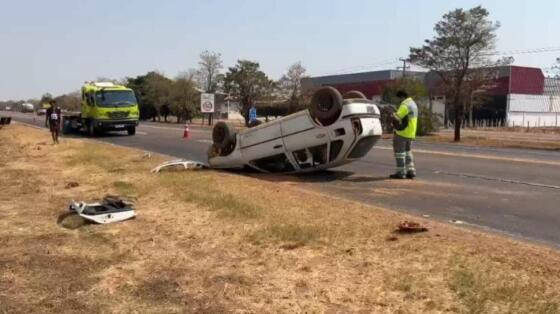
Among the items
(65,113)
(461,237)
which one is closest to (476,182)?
(461,237)

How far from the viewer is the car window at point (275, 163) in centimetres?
1283

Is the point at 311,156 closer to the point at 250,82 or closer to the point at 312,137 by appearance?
the point at 312,137

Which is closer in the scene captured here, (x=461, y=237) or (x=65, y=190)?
(x=461, y=237)

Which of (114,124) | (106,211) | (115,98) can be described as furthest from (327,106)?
(115,98)

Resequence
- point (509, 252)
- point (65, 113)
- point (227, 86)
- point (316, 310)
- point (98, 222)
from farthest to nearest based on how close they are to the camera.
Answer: point (227, 86)
point (65, 113)
point (98, 222)
point (509, 252)
point (316, 310)

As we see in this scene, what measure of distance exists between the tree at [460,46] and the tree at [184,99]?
1434 inches

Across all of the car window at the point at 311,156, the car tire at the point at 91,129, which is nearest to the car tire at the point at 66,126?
the car tire at the point at 91,129

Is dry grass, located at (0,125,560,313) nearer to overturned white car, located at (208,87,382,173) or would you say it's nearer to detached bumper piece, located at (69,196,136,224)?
detached bumper piece, located at (69,196,136,224)

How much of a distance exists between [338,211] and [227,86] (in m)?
55.4

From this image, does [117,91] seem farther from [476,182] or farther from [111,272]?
[111,272]

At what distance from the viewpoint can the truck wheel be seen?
11.6m

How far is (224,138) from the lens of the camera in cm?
1345

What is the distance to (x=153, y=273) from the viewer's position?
6.27 metres

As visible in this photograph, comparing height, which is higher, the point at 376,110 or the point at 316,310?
the point at 376,110
